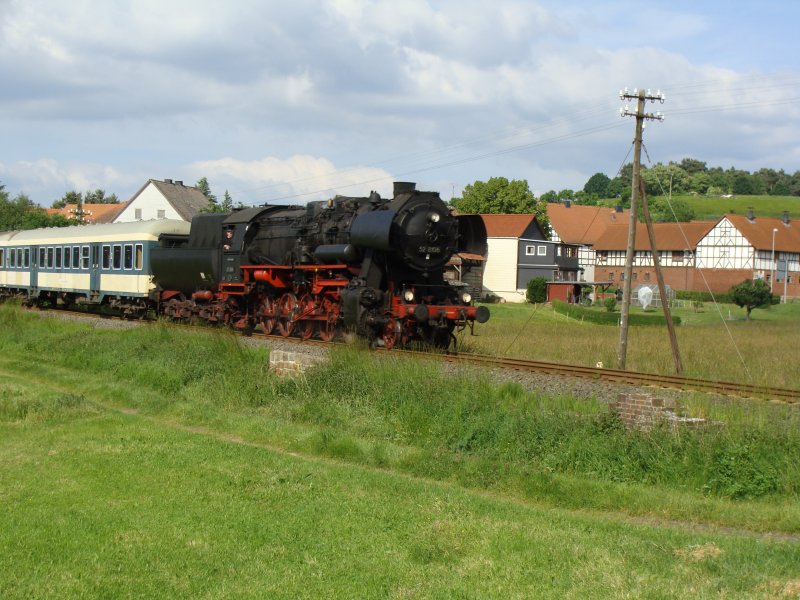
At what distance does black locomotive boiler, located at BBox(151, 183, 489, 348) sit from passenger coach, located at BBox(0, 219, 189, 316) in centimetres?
496

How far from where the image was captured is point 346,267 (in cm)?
2045

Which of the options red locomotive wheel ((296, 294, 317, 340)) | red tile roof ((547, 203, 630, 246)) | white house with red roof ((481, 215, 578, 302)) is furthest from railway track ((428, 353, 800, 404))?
red tile roof ((547, 203, 630, 246))

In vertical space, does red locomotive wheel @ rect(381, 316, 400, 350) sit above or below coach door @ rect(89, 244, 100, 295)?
below

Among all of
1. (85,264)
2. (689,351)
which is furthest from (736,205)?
(85,264)

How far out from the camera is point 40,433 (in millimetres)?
13312

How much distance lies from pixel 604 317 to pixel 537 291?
59.2ft

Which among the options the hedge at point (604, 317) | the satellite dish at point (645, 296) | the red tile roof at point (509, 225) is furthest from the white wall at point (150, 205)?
the satellite dish at point (645, 296)

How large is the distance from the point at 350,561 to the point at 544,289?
65128 millimetres

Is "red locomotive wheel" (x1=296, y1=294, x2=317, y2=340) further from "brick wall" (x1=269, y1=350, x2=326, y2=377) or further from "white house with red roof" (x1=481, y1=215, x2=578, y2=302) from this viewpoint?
"white house with red roof" (x1=481, y1=215, x2=578, y2=302)

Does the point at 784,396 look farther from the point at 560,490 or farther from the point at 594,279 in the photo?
the point at 594,279

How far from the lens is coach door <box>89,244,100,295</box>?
33.0 metres

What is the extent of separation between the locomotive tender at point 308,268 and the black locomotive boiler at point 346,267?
3cm

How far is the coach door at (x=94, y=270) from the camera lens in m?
33.0

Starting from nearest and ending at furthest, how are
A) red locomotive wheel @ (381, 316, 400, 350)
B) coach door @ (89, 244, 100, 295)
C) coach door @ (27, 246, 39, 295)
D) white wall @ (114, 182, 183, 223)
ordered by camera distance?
red locomotive wheel @ (381, 316, 400, 350) → coach door @ (89, 244, 100, 295) → coach door @ (27, 246, 39, 295) → white wall @ (114, 182, 183, 223)
